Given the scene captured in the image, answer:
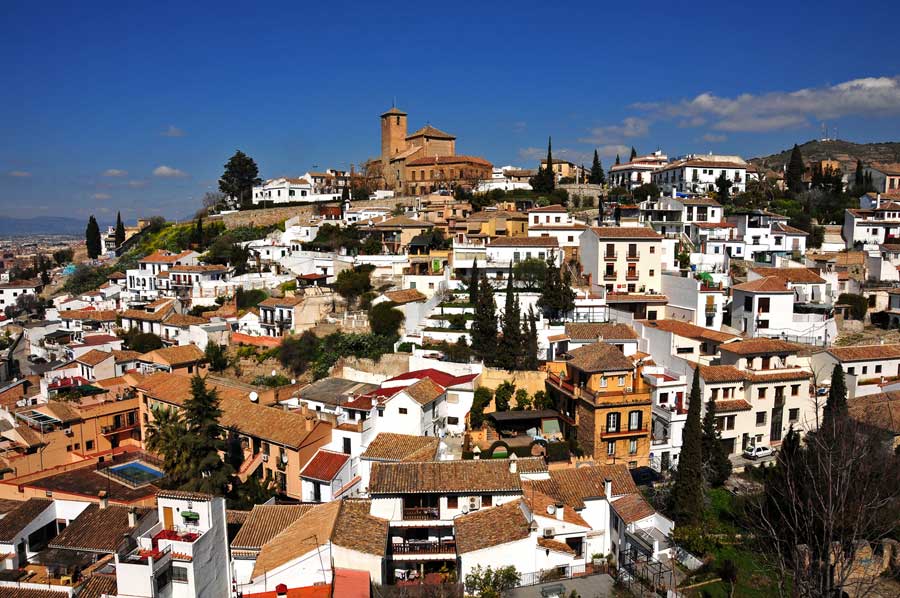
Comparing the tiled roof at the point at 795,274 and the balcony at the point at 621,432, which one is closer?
the balcony at the point at 621,432

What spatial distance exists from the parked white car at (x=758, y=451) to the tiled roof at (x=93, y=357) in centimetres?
3178

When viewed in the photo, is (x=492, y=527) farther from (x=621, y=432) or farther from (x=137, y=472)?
(x=137, y=472)

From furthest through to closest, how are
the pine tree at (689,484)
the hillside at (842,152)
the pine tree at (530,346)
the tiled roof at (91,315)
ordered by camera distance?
the hillside at (842,152) → the tiled roof at (91,315) → the pine tree at (530,346) → the pine tree at (689,484)

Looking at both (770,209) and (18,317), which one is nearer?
(770,209)

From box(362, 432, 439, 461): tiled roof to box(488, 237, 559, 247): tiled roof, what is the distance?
17607mm

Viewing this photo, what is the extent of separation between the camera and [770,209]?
49375 millimetres

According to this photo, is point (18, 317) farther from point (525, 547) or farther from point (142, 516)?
point (525, 547)

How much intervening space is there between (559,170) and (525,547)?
54.6 meters

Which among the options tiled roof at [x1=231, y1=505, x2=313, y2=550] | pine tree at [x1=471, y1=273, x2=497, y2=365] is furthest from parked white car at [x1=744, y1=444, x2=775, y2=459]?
tiled roof at [x1=231, y1=505, x2=313, y2=550]

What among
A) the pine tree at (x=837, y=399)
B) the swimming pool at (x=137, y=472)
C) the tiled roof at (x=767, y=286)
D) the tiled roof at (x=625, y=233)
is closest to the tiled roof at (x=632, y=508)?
the pine tree at (x=837, y=399)

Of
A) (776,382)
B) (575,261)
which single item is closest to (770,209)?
(575,261)

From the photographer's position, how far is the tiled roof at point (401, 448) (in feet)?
70.4

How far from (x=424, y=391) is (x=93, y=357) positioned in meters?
20.7

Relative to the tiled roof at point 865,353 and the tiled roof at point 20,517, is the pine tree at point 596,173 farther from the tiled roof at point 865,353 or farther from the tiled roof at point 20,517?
the tiled roof at point 20,517
